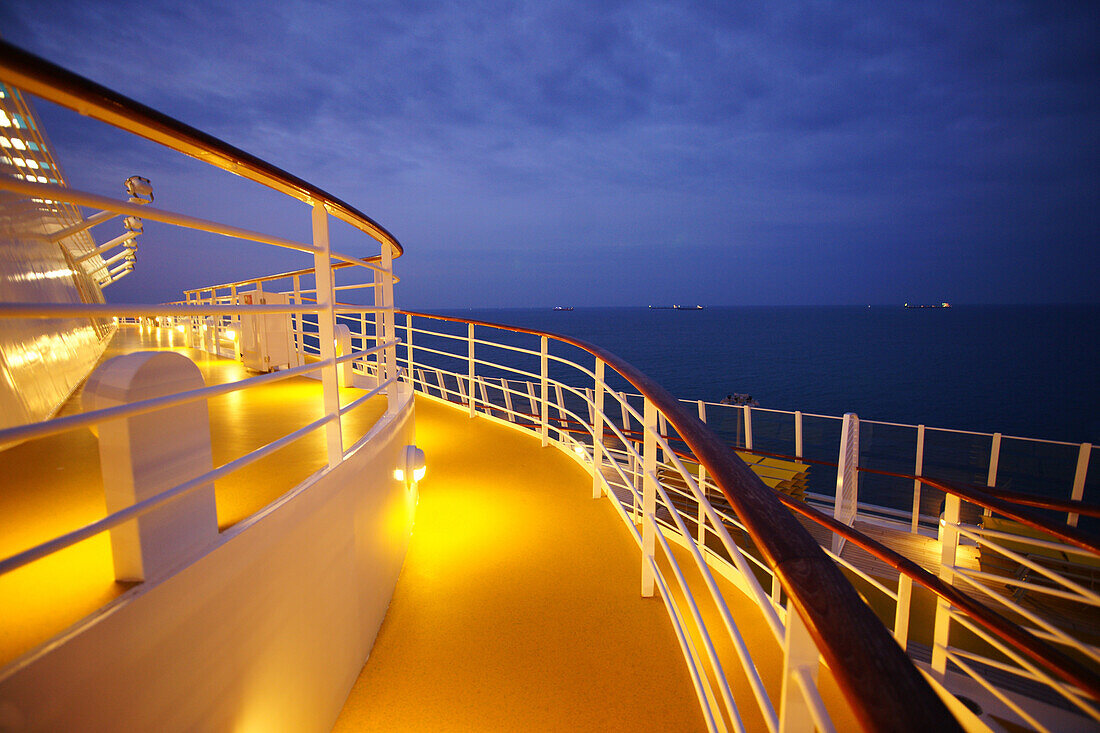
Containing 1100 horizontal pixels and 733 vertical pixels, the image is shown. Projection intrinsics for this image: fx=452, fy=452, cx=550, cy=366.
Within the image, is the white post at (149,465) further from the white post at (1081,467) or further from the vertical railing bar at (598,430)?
the white post at (1081,467)

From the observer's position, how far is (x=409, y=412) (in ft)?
9.11

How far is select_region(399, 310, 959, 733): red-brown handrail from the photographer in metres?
0.35

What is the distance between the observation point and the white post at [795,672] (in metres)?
0.58

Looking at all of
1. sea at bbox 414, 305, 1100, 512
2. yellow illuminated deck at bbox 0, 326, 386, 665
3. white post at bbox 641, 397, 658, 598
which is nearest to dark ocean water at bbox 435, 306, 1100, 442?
sea at bbox 414, 305, 1100, 512

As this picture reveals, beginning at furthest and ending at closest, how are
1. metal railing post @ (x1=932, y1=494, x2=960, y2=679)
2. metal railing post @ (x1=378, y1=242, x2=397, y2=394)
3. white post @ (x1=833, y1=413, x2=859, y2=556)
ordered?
white post @ (x1=833, y1=413, x2=859, y2=556) → metal railing post @ (x1=378, y1=242, x2=397, y2=394) → metal railing post @ (x1=932, y1=494, x2=960, y2=679)

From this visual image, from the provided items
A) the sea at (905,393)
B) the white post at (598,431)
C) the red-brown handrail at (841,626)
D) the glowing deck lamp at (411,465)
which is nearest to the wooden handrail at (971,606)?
the red-brown handrail at (841,626)

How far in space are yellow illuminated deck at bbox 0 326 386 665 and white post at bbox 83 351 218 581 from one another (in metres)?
0.08

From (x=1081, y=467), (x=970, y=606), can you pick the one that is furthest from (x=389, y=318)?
(x=1081, y=467)

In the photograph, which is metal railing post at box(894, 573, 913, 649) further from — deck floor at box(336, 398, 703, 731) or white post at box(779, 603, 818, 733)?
white post at box(779, 603, 818, 733)

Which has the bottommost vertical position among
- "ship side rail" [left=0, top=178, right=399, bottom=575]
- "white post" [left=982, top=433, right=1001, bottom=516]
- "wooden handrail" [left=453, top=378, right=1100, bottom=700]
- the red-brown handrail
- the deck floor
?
"white post" [left=982, top=433, right=1001, bottom=516]

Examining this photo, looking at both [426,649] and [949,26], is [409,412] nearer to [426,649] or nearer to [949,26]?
[426,649]

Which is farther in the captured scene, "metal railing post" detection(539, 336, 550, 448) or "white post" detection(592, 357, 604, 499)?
"metal railing post" detection(539, 336, 550, 448)

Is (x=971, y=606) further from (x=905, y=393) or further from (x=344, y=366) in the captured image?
(x=905, y=393)

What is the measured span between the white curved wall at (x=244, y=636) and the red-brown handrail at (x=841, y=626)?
0.95m
